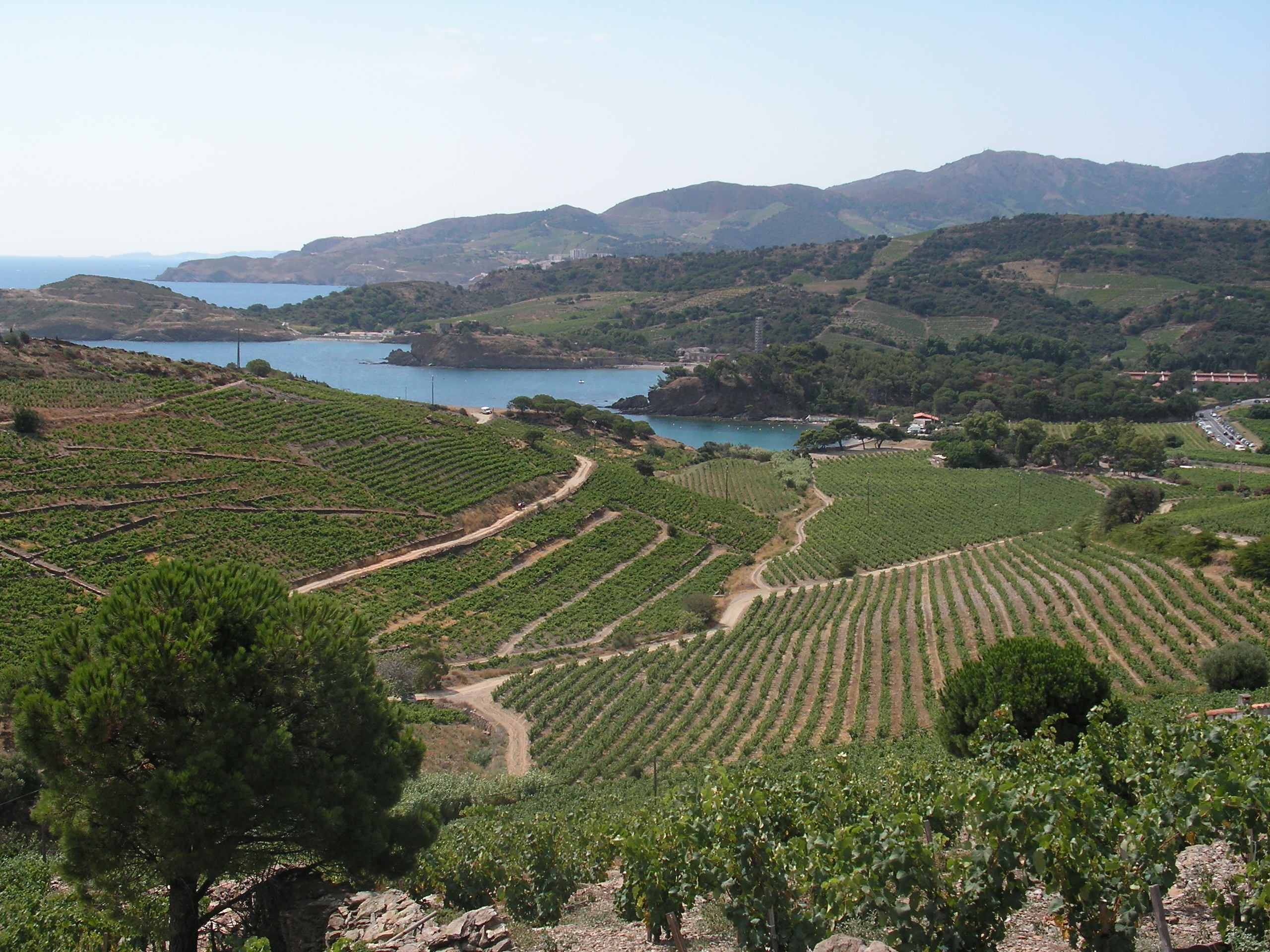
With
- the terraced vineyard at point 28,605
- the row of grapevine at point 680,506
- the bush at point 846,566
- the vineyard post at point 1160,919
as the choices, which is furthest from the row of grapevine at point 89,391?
the vineyard post at point 1160,919

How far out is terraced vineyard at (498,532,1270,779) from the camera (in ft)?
78.9

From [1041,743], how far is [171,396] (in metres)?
48.8

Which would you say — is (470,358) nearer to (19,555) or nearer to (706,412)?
(706,412)

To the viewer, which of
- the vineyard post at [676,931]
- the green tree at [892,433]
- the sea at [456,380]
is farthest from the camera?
the sea at [456,380]

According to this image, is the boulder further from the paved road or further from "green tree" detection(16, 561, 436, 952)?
the paved road

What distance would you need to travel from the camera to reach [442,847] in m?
13.1

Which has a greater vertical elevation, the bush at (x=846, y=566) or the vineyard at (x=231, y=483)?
the vineyard at (x=231, y=483)

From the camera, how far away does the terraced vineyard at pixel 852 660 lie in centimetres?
2405

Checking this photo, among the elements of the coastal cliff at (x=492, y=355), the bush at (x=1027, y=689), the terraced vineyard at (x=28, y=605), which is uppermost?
the coastal cliff at (x=492, y=355)

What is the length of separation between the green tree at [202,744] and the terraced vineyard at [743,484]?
5196 centimetres

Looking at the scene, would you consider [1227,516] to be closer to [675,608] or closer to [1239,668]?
[675,608]

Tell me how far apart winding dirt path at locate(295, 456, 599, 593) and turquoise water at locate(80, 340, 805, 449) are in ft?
177

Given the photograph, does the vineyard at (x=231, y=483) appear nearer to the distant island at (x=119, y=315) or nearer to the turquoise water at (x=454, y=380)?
the turquoise water at (x=454, y=380)

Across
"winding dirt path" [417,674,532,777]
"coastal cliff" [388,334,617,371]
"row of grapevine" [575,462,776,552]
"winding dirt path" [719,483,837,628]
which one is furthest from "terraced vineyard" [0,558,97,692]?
"coastal cliff" [388,334,617,371]
